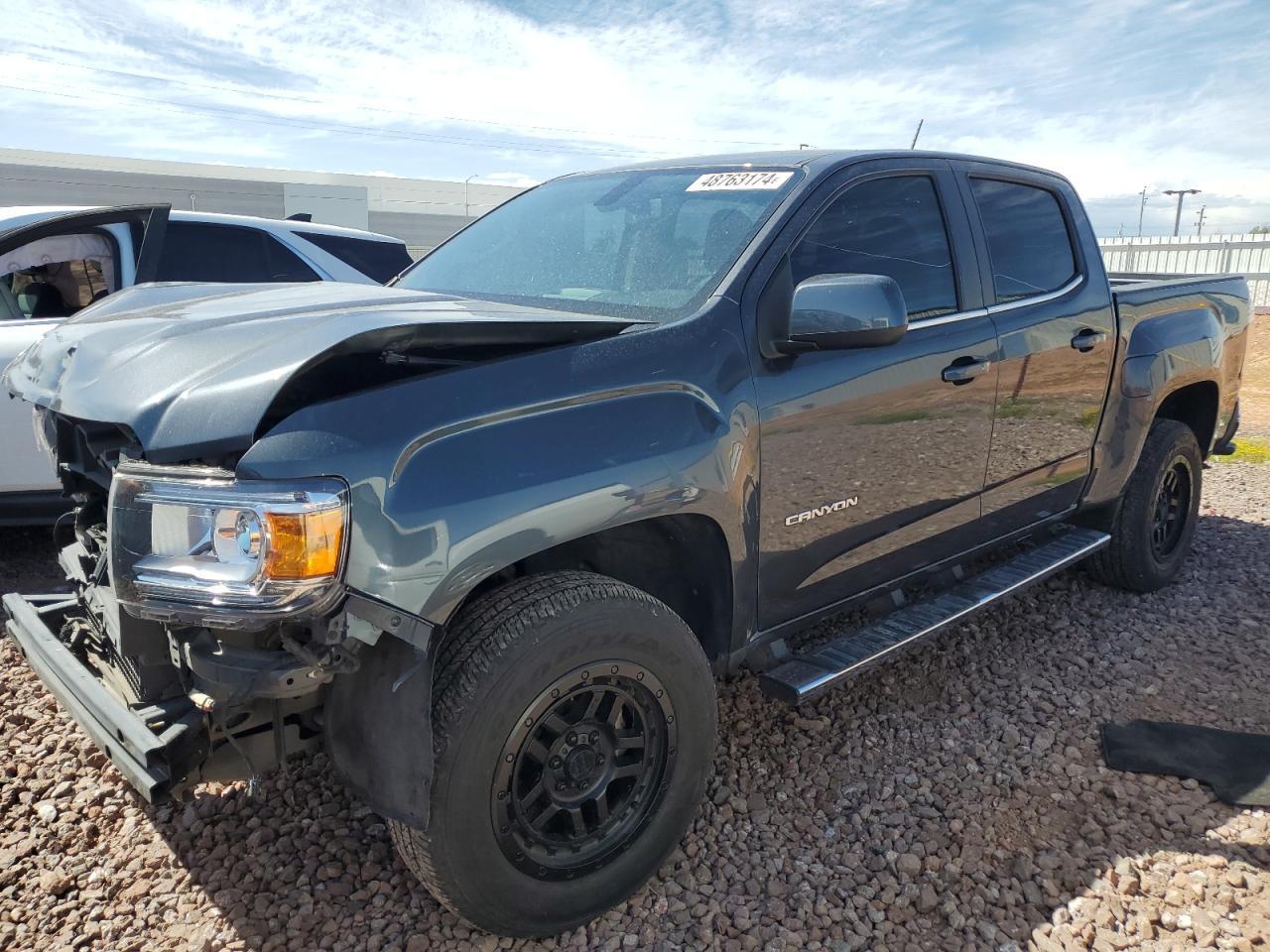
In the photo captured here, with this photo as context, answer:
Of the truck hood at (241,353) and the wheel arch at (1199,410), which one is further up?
the truck hood at (241,353)

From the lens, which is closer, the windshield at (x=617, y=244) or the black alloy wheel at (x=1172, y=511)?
the windshield at (x=617, y=244)

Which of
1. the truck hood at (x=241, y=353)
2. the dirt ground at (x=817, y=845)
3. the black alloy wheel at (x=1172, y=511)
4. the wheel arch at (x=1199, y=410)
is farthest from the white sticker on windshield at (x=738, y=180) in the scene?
the black alloy wheel at (x=1172, y=511)

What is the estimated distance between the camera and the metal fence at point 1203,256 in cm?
1842

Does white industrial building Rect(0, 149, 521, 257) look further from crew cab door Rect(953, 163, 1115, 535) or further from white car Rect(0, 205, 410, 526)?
crew cab door Rect(953, 163, 1115, 535)

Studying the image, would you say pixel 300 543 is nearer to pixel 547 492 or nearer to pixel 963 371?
pixel 547 492

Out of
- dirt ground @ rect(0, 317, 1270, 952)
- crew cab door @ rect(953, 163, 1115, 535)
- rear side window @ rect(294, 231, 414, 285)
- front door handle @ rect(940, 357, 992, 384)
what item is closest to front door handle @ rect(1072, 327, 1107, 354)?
crew cab door @ rect(953, 163, 1115, 535)

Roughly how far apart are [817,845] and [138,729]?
6.24ft

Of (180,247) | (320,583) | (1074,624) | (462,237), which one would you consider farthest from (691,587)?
(180,247)

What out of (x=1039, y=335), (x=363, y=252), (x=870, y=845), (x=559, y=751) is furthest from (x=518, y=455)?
(x=363, y=252)

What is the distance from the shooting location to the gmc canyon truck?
1.97m

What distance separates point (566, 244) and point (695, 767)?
6.04 feet

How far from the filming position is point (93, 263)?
194 inches

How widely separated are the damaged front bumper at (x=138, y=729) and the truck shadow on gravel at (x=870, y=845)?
644mm

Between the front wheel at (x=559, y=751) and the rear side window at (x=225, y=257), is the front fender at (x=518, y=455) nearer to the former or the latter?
the front wheel at (x=559, y=751)
